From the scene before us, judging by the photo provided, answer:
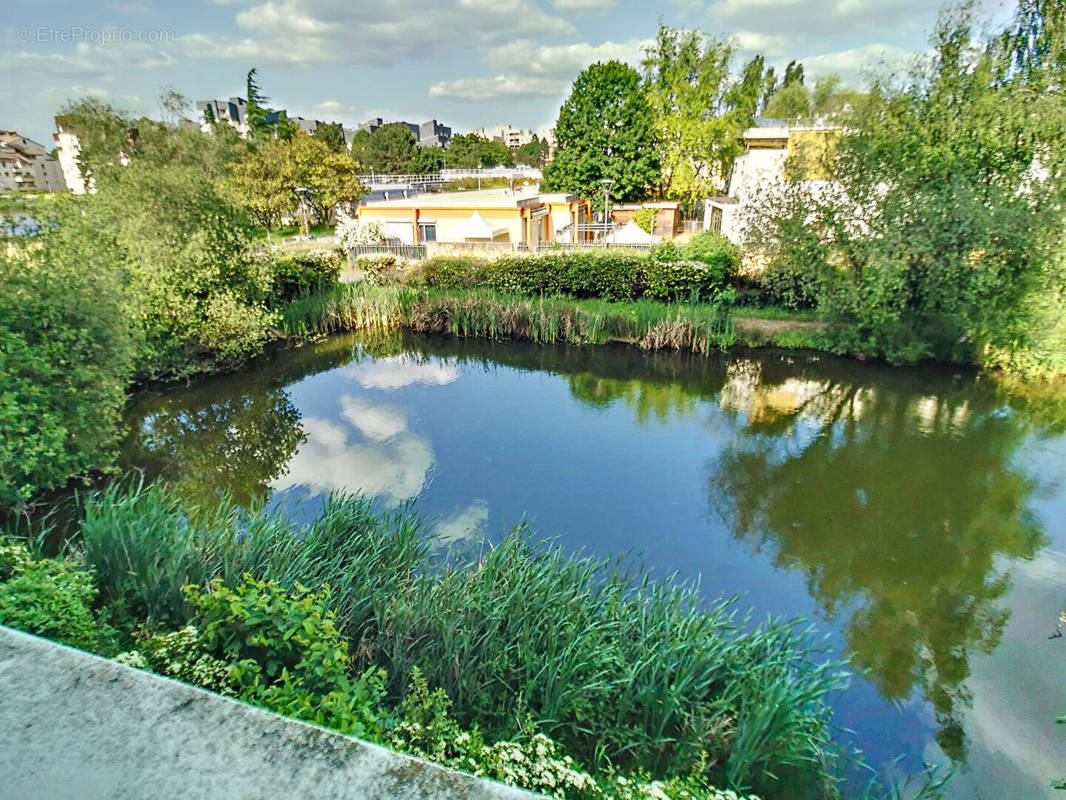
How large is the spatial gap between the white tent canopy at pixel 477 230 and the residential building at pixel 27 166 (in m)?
33.6

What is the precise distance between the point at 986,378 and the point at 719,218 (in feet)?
44.8

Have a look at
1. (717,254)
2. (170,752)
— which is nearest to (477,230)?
(717,254)

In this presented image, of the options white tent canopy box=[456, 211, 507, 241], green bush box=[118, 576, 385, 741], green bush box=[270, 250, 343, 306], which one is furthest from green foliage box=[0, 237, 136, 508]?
white tent canopy box=[456, 211, 507, 241]

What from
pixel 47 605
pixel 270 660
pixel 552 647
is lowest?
pixel 552 647

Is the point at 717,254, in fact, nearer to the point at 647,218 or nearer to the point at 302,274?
the point at 302,274

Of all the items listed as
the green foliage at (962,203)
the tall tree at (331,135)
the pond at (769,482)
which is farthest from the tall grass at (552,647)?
the tall tree at (331,135)

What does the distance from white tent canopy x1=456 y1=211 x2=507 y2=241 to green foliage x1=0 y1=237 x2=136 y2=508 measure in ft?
45.1

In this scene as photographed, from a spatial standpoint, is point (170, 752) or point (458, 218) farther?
point (458, 218)

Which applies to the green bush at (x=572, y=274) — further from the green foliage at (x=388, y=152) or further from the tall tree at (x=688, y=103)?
the green foliage at (x=388, y=152)

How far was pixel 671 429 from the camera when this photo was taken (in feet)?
31.8

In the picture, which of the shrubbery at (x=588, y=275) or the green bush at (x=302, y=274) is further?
the green bush at (x=302, y=274)

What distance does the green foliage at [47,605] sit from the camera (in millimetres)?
2868

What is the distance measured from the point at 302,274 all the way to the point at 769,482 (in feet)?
42.0

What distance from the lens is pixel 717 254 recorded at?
1445cm
